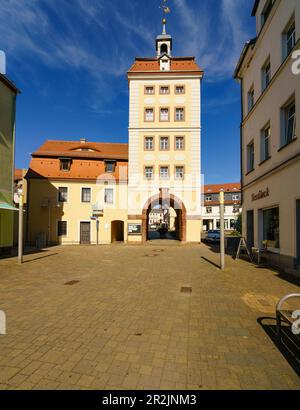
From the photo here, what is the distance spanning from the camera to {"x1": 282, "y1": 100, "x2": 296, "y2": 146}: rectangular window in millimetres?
10349

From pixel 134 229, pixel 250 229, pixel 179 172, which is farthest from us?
pixel 179 172

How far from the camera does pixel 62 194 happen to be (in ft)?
82.4

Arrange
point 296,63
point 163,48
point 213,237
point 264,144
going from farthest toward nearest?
point 163,48 < point 213,237 < point 264,144 < point 296,63

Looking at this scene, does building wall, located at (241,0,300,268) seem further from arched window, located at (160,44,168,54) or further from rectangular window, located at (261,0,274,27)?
arched window, located at (160,44,168,54)

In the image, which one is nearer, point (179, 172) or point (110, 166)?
point (179, 172)

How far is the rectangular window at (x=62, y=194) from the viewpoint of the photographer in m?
25.0

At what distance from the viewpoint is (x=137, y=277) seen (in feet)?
31.2

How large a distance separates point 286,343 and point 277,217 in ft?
27.6

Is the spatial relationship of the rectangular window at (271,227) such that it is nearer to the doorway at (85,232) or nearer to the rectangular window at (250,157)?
the rectangular window at (250,157)

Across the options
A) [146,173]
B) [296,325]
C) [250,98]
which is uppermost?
[250,98]

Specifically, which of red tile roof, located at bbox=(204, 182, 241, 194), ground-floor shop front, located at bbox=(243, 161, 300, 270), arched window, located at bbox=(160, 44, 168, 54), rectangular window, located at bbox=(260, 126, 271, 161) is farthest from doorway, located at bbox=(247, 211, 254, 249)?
red tile roof, located at bbox=(204, 182, 241, 194)

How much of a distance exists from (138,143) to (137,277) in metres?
18.8

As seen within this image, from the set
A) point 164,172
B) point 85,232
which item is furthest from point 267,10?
point 85,232

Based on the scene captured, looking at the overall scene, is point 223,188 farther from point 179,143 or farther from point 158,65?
point 158,65
